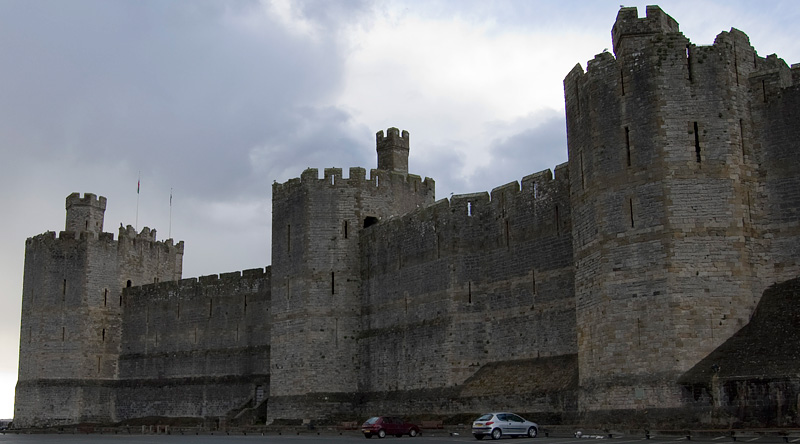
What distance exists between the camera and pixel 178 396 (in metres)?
48.4

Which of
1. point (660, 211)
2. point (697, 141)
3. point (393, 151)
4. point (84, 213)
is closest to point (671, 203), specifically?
point (660, 211)

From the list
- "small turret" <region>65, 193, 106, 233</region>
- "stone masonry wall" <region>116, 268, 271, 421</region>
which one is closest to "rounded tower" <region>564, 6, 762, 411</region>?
"stone masonry wall" <region>116, 268, 271, 421</region>

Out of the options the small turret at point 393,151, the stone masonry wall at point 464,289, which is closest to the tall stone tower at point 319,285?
the stone masonry wall at point 464,289

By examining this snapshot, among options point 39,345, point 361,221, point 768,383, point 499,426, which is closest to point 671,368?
point 768,383

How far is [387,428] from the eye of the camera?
102 ft

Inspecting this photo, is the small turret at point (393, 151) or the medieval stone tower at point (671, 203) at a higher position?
the small turret at point (393, 151)

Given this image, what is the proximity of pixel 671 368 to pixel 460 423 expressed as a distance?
9.43 meters

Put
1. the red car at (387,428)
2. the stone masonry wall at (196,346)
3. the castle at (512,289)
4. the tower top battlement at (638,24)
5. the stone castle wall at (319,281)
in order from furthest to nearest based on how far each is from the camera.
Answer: the stone masonry wall at (196,346), the stone castle wall at (319,281), the red car at (387,428), the tower top battlement at (638,24), the castle at (512,289)

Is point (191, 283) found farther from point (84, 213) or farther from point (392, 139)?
point (392, 139)

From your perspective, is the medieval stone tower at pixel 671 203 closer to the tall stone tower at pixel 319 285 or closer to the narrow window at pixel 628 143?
the narrow window at pixel 628 143

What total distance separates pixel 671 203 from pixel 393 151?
65.7 feet

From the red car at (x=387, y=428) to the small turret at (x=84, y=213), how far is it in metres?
27.9

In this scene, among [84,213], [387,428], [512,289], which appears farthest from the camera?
[84,213]

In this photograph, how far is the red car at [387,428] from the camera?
3081 centimetres
